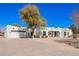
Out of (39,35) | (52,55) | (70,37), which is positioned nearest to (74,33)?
(70,37)

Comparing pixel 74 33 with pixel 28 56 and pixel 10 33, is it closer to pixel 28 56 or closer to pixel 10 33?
pixel 10 33

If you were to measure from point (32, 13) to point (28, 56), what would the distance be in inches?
317

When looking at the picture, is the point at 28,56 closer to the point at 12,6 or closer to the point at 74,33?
the point at 12,6

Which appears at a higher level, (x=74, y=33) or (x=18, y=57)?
(x=74, y=33)

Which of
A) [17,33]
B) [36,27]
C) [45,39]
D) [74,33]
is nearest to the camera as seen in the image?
[45,39]

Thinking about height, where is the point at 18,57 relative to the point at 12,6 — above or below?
below

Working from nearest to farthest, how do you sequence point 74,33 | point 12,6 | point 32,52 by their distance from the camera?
point 32,52 < point 12,6 < point 74,33

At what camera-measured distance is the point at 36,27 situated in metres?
17.8

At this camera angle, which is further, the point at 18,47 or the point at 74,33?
the point at 74,33

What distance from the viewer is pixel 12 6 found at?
1250 centimetres

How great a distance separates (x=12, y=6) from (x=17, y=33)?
22.7ft
